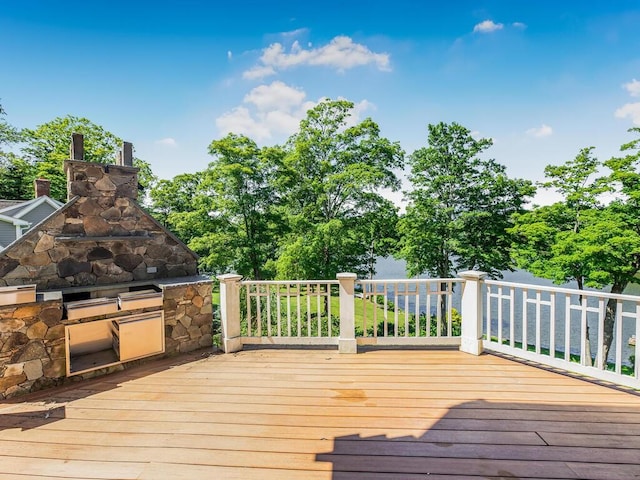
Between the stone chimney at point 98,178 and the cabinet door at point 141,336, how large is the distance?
160 cm

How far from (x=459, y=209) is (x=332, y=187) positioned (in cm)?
594

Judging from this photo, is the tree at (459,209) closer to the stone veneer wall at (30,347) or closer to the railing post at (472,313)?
the railing post at (472,313)

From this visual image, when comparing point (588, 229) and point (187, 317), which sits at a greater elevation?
point (588, 229)

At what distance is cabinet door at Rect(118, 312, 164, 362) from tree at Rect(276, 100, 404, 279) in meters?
6.97

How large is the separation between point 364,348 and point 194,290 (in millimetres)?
2392

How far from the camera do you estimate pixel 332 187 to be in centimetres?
1227

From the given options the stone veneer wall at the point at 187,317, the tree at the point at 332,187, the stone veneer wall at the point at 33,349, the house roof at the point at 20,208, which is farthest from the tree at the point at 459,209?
the house roof at the point at 20,208

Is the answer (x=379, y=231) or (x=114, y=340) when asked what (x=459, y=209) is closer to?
(x=379, y=231)

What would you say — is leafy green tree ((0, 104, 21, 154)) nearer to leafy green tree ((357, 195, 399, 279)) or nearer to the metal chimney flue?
the metal chimney flue

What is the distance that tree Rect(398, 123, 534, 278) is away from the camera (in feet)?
42.0

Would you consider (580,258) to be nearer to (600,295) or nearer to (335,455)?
(600,295)

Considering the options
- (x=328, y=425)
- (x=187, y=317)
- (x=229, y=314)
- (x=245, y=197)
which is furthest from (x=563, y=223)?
(x=187, y=317)

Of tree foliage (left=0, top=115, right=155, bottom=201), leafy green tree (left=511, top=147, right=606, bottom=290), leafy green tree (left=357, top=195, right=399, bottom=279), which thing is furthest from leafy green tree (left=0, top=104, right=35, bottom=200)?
leafy green tree (left=511, top=147, right=606, bottom=290)

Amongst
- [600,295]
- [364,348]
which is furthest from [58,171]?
[600,295]
